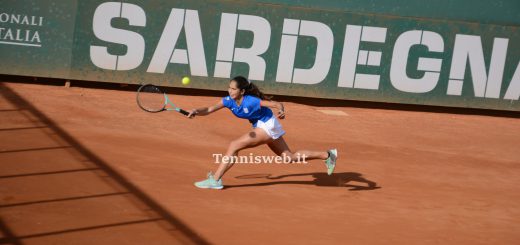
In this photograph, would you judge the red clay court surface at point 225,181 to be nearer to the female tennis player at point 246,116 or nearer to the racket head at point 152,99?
the female tennis player at point 246,116

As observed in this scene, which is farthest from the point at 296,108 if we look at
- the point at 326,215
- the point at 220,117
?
the point at 326,215

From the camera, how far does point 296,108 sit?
16.1 meters

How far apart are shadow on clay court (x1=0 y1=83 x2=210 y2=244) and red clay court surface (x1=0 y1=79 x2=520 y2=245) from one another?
1cm

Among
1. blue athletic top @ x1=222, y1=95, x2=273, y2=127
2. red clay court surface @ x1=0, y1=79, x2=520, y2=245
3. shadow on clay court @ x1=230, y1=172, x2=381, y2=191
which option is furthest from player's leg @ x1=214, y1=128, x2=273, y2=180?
shadow on clay court @ x1=230, y1=172, x2=381, y2=191

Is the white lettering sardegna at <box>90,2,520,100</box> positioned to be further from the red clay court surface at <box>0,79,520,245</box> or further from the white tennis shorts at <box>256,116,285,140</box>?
the white tennis shorts at <box>256,116,285,140</box>

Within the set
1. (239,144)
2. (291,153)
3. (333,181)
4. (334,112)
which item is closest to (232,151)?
(239,144)

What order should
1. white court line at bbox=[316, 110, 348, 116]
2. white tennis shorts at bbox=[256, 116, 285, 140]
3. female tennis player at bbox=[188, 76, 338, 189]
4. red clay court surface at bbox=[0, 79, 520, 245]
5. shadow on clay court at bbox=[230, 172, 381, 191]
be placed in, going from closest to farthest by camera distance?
red clay court surface at bbox=[0, 79, 520, 245]
female tennis player at bbox=[188, 76, 338, 189]
white tennis shorts at bbox=[256, 116, 285, 140]
shadow on clay court at bbox=[230, 172, 381, 191]
white court line at bbox=[316, 110, 348, 116]

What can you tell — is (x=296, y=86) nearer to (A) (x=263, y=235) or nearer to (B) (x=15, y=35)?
(B) (x=15, y=35)

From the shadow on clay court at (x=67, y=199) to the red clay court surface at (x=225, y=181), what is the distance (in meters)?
0.01

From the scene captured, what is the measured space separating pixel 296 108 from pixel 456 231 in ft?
25.1

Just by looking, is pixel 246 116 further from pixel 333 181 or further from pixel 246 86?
pixel 333 181

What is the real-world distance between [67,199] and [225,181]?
2.40 meters

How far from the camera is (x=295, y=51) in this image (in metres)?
16.3

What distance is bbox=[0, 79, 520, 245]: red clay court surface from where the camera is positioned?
25.7ft
